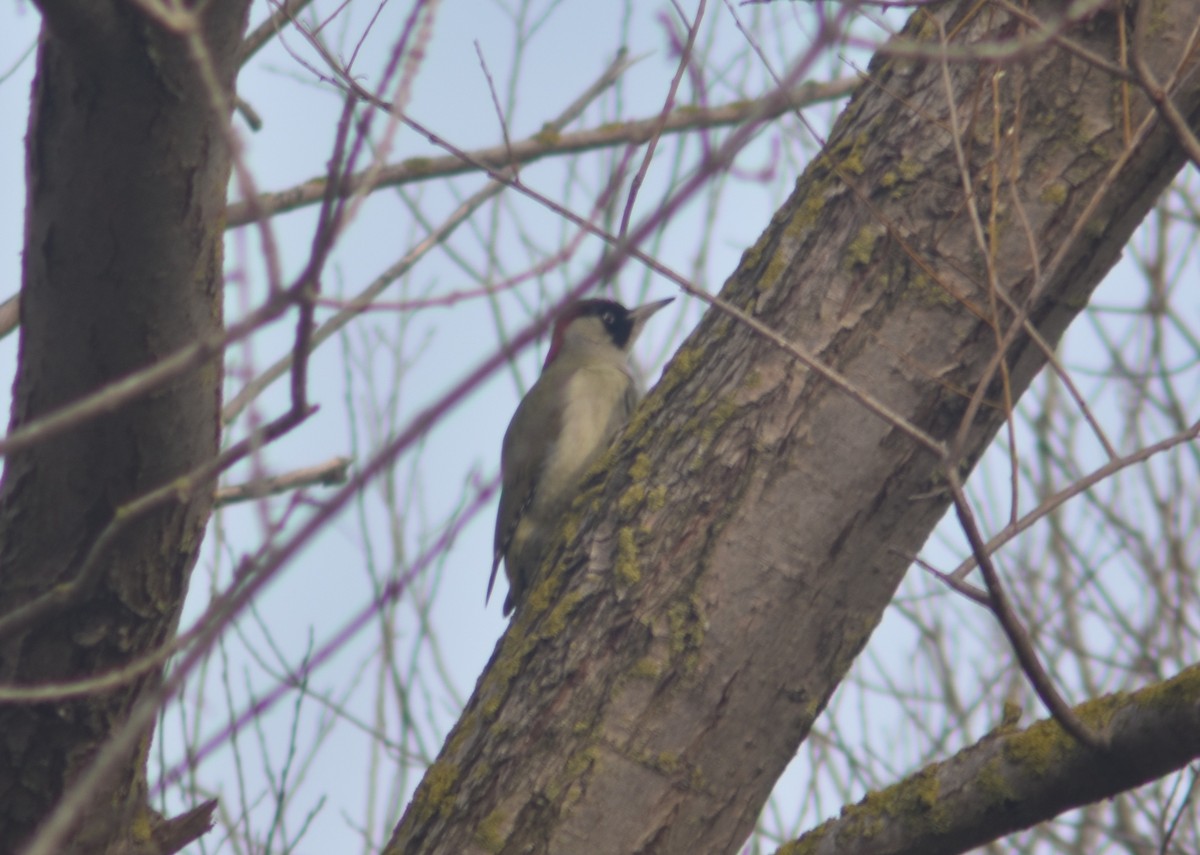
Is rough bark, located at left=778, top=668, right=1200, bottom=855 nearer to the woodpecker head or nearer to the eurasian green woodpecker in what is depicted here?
the eurasian green woodpecker

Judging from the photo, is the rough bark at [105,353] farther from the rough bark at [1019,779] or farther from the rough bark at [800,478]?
the rough bark at [1019,779]

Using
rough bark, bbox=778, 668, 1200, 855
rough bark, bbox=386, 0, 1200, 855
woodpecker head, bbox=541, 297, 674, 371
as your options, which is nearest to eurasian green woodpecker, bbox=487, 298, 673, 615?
woodpecker head, bbox=541, 297, 674, 371

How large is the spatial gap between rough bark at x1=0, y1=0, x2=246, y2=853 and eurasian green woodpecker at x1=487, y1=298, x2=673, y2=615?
2.85 meters

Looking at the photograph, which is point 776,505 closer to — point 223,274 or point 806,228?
point 806,228

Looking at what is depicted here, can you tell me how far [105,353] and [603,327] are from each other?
5251 mm

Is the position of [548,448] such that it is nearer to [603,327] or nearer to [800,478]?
[603,327]

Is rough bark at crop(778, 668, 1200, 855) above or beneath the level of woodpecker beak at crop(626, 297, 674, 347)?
beneath

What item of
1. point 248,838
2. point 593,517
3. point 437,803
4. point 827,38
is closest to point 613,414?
point 248,838

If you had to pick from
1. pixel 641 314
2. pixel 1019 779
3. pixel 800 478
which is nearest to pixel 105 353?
pixel 800 478

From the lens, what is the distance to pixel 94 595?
9.16ft

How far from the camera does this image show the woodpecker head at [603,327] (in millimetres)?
7523

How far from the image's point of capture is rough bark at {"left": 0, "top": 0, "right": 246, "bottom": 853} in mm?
2221

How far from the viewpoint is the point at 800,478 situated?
10.3ft

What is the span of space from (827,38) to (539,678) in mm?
2056
